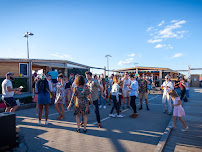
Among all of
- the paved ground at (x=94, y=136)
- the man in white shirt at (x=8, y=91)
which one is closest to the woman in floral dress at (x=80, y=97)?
the paved ground at (x=94, y=136)

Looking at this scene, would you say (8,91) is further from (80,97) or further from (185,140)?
(185,140)

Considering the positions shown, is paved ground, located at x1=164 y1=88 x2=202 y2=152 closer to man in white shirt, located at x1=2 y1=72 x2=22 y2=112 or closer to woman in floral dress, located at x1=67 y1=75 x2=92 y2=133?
woman in floral dress, located at x1=67 y1=75 x2=92 y2=133

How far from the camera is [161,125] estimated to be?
5473 mm

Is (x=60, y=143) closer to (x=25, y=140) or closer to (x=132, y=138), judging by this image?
(x=25, y=140)

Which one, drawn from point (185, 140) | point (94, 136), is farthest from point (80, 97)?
point (185, 140)

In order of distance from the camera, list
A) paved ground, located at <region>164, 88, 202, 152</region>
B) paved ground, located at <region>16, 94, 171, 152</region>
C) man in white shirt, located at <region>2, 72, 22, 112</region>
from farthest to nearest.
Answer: man in white shirt, located at <region>2, 72, 22, 112</region>
paved ground, located at <region>16, 94, 171, 152</region>
paved ground, located at <region>164, 88, 202, 152</region>

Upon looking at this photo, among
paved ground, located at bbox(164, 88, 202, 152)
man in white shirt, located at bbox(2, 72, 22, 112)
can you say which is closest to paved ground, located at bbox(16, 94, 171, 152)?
paved ground, located at bbox(164, 88, 202, 152)

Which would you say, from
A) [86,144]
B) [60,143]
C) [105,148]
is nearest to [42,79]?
[60,143]

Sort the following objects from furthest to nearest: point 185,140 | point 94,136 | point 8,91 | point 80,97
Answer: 1. point 8,91
2. point 80,97
3. point 94,136
4. point 185,140

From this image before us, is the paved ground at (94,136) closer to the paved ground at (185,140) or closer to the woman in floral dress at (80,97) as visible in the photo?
the paved ground at (185,140)

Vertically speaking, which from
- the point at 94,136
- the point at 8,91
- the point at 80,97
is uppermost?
the point at 8,91

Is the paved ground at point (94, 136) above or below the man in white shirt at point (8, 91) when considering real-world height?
below

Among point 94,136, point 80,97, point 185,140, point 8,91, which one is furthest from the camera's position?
point 8,91

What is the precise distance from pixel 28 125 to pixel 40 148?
2.11 m
